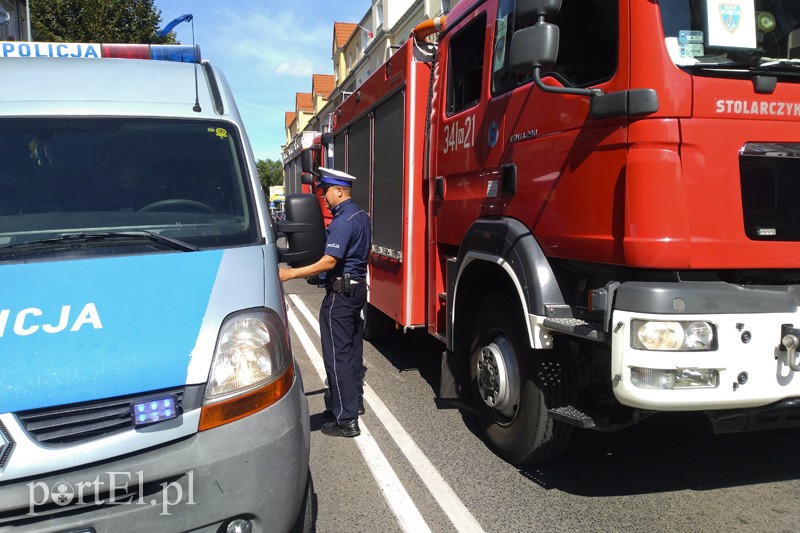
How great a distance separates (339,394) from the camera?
4.32 m

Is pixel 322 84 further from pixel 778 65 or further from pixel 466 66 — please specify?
pixel 778 65

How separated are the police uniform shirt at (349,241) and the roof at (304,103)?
198 ft

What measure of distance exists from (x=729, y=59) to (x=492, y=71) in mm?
1580

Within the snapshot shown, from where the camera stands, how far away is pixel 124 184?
2922mm

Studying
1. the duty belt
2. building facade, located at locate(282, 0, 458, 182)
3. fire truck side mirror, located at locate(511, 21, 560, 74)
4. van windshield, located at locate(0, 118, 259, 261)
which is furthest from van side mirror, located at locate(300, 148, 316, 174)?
fire truck side mirror, located at locate(511, 21, 560, 74)

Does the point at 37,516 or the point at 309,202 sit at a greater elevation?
the point at 309,202

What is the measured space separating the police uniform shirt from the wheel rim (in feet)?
3.72

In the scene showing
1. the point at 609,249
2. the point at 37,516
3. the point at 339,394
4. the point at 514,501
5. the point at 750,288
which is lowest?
the point at 514,501

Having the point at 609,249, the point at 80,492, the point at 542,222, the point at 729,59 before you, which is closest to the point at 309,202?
the point at 542,222

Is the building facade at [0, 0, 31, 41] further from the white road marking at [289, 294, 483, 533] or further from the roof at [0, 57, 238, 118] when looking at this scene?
the white road marking at [289, 294, 483, 533]

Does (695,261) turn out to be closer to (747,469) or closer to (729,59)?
(729,59)

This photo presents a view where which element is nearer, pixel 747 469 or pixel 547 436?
pixel 547 436

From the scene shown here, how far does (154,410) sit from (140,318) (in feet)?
1.21

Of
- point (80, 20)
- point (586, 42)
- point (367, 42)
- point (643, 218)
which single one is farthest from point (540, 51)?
point (367, 42)
